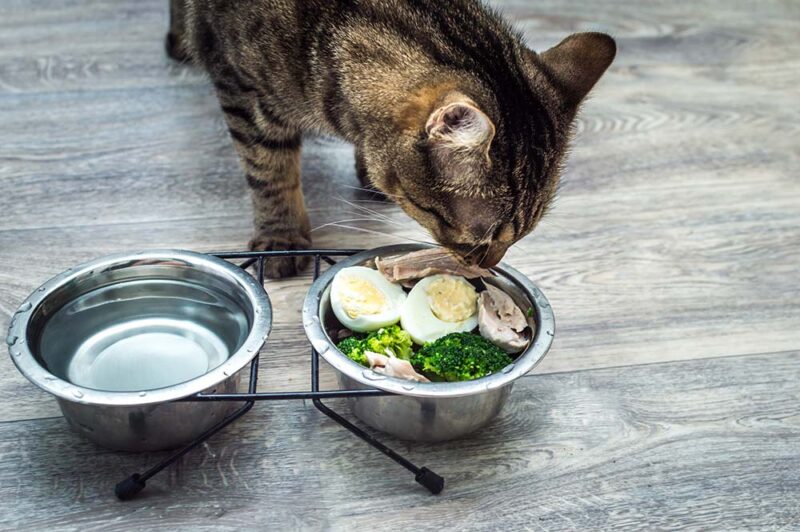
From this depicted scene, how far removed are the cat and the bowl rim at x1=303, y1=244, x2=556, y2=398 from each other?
108 millimetres

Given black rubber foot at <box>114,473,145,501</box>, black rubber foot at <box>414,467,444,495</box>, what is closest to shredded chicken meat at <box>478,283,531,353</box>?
black rubber foot at <box>414,467,444,495</box>

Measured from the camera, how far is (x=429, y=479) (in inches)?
51.2

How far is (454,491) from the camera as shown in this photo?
1332 millimetres

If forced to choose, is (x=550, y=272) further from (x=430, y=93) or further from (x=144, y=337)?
(x=144, y=337)

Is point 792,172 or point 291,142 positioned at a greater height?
point 291,142

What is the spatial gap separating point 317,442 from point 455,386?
1.03ft

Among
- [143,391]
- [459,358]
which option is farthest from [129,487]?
[459,358]

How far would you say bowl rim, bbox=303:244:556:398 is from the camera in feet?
3.95

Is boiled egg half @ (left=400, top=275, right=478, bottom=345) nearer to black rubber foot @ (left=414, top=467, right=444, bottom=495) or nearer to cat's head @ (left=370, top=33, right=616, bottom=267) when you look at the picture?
cat's head @ (left=370, top=33, right=616, bottom=267)

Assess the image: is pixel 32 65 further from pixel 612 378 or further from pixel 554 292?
pixel 612 378

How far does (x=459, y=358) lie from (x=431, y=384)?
11cm

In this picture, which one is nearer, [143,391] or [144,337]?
[143,391]

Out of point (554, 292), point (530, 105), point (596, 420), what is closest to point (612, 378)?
point (596, 420)

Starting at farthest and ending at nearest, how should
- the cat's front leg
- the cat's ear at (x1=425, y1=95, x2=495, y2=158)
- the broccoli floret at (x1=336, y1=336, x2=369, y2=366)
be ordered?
the cat's front leg
the broccoli floret at (x1=336, y1=336, x2=369, y2=366)
the cat's ear at (x1=425, y1=95, x2=495, y2=158)
